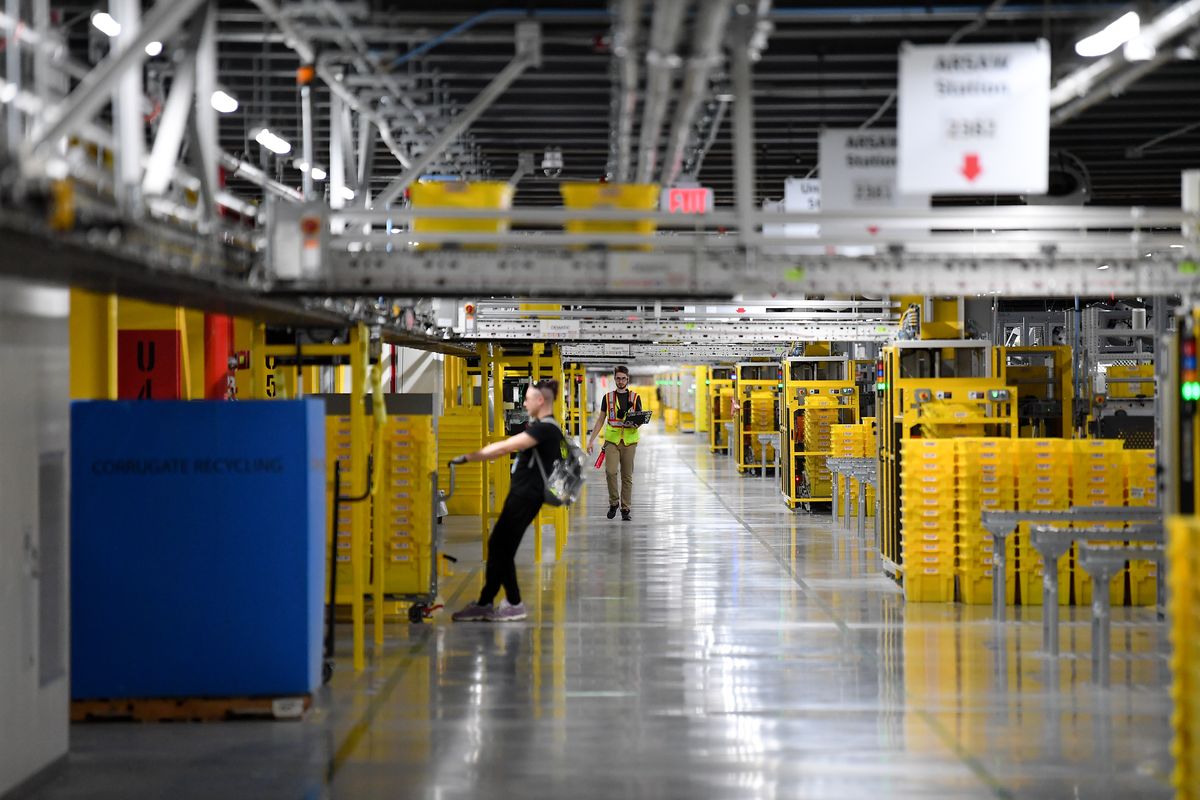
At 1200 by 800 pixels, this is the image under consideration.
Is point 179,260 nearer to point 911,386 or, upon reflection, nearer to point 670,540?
point 911,386

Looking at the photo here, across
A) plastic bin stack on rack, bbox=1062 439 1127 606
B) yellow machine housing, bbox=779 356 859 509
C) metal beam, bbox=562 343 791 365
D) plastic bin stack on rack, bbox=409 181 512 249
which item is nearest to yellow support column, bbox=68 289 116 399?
plastic bin stack on rack, bbox=409 181 512 249

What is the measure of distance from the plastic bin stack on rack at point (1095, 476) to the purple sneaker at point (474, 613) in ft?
16.8

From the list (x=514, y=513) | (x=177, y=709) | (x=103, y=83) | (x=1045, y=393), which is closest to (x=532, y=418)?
(x=514, y=513)

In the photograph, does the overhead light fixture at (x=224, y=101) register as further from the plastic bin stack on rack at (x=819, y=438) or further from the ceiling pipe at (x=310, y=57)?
the plastic bin stack on rack at (x=819, y=438)

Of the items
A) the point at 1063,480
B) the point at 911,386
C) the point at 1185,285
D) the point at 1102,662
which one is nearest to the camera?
the point at 1185,285

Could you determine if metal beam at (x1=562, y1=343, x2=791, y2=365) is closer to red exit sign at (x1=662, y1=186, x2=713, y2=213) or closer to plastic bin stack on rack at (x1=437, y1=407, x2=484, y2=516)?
plastic bin stack on rack at (x1=437, y1=407, x2=484, y2=516)

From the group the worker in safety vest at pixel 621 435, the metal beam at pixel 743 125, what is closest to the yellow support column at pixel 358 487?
the metal beam at pixel 743 125

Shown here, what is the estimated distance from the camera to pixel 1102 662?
8.76 m

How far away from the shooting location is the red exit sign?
1063 cm

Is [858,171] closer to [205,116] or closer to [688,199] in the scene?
[688,199]

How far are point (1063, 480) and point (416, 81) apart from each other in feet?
21.2

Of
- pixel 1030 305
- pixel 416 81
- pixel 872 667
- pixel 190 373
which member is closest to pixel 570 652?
pixel 872 667

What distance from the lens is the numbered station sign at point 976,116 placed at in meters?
7.55

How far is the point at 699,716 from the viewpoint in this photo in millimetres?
8070
